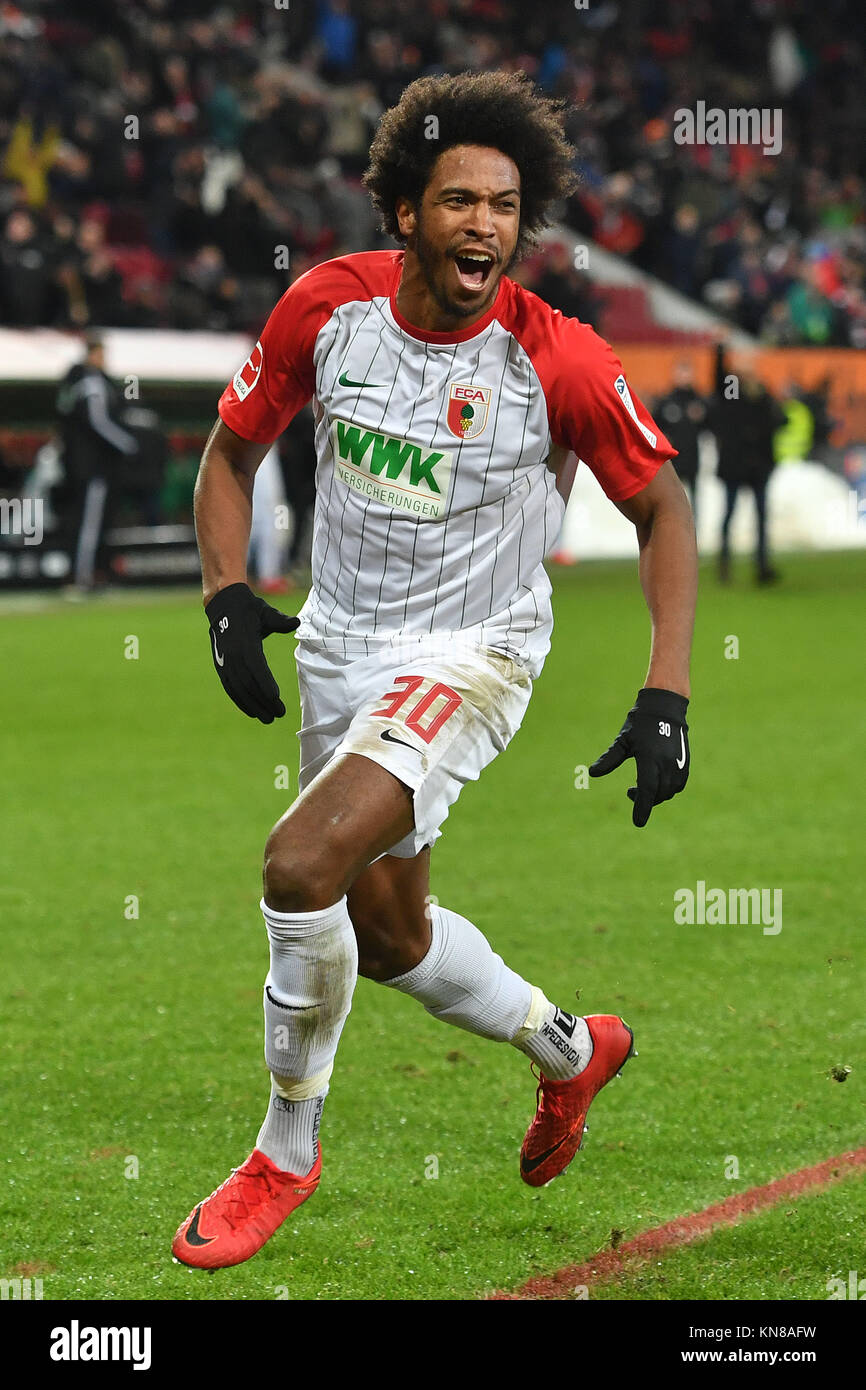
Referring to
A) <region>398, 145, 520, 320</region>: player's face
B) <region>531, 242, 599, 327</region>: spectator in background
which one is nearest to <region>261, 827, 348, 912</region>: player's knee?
<region>398, 145, 520, 320</region>: player's face

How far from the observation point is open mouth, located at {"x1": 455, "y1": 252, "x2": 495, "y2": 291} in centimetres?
364

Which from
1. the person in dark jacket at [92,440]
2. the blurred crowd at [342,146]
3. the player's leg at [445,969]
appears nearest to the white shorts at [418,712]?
the player's leg at [445,969]

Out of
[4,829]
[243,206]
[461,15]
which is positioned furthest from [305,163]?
[4,829]

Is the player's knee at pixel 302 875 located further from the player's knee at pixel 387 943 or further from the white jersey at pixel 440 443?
the white jersey at pixel 440 443

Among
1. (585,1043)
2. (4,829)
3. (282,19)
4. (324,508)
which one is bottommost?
(4,829)

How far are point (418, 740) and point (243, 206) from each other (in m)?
17.3

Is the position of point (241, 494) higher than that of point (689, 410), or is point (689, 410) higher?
point (241, 494)

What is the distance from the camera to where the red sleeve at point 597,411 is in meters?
3.71

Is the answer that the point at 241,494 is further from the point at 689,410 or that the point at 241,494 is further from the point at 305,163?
the point at 305,163

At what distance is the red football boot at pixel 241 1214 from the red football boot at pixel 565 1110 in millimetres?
541

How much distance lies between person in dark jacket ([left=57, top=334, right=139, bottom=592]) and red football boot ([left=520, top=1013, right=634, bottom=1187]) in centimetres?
1246

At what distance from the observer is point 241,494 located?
4.00 m

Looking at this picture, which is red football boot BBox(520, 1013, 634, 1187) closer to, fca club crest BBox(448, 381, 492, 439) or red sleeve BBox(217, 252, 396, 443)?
fca club crest BBox(448, 381, 492, 439)

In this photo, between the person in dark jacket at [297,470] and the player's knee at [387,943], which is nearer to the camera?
the player's knee at [387,943]
